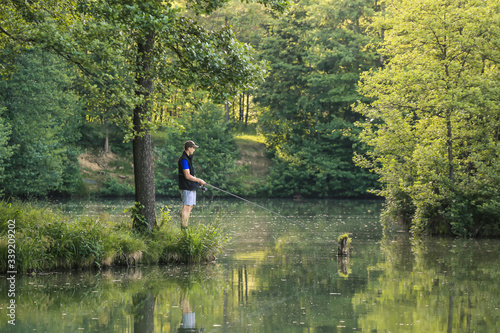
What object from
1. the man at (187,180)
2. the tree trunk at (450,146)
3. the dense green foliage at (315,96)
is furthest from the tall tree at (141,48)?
the dense green foliage at (315,96)

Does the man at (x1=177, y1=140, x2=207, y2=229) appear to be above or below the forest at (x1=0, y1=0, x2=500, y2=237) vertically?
below

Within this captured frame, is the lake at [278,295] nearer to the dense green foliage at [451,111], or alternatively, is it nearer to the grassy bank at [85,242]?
the grassy bank at [85,242]

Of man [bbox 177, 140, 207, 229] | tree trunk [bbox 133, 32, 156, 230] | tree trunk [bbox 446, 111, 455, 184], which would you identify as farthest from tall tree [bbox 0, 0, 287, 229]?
tree trunk [bbox 446, 111, 455, 184]

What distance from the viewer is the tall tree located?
10.1m

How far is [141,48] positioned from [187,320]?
684cm

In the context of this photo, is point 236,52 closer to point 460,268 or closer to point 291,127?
point 460,268

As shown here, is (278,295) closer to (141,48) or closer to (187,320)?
(187,320)

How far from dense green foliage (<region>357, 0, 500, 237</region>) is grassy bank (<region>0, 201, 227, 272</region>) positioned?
880 cm

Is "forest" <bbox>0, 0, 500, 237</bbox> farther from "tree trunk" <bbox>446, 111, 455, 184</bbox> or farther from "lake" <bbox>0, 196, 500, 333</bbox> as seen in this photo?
"lake" <bbox>0, 196, 500, 333</bbox>

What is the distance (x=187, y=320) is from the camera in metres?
6.92

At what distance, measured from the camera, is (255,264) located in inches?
462

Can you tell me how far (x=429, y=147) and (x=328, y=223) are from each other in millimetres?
5928

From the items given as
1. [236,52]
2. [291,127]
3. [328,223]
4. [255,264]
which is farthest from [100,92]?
[291,127]

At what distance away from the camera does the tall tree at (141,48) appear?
10.1 metres
